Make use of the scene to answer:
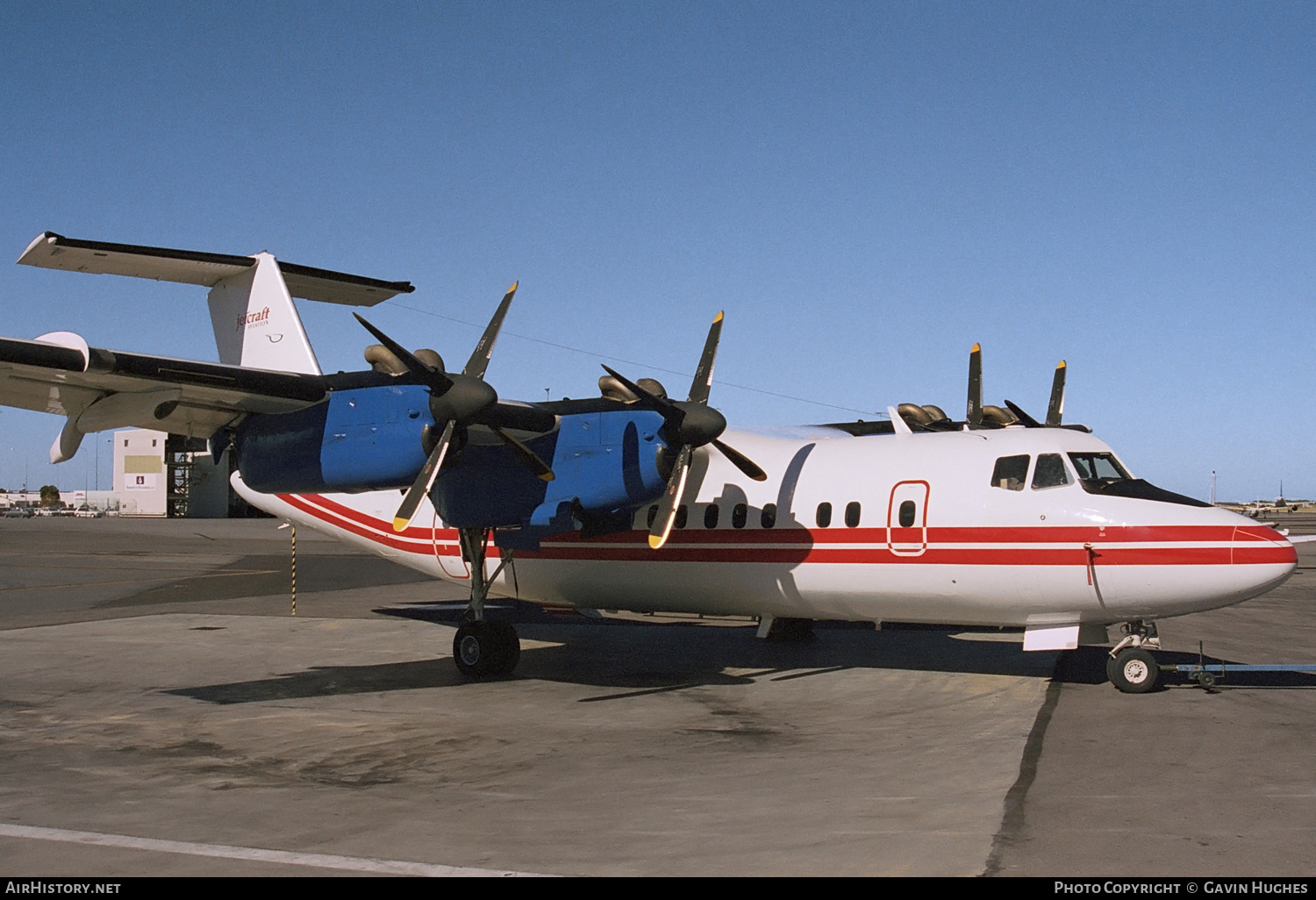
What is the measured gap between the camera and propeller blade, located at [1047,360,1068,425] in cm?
1561

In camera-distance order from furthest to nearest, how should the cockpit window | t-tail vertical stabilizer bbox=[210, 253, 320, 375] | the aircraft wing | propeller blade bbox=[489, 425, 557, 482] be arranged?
t-tail vertical stabilizer bbox=[210, 253, 320, 375] → propeller blade bbox=[489, 425, 557, 482] → the cockpit window → the aircraft wing

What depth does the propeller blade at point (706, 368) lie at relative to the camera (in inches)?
523

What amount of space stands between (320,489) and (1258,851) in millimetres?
9687

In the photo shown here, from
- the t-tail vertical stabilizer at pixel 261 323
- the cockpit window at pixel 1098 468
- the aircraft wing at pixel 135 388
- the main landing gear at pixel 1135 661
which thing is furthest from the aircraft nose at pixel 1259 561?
the t-tail vertical stabilizer at pixel 261 323

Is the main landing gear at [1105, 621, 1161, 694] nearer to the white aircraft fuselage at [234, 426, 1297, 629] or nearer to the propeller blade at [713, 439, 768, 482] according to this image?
the white aircraft fuselage at [234, 426, 1297, 629]

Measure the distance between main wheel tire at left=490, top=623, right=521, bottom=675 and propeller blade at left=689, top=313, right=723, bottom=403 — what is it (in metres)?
3.95

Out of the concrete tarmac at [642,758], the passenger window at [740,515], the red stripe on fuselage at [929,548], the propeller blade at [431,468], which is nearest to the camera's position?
the concrete tarmac at [642,758]

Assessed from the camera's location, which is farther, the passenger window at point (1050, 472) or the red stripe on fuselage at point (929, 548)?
the passenger window at point (1050, 472)

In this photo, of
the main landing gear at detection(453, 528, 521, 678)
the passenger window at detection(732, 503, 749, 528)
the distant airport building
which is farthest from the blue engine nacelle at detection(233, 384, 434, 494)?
the distant airport building

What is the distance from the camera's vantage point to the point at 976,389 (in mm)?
15438

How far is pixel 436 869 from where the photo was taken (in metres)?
5.96

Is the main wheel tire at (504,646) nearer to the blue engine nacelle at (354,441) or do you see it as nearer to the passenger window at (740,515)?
the blue engine nacelle at (354,441)

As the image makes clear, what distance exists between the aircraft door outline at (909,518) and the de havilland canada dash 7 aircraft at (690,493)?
0.07 ft

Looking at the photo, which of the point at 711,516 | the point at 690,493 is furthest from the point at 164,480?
the point at 711,516
